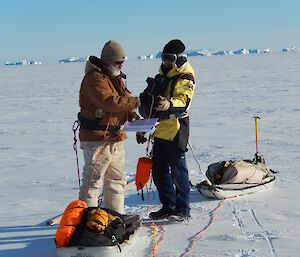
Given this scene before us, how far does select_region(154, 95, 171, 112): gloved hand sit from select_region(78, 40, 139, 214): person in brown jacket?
7.6 inches

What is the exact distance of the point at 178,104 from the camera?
12.4 ft

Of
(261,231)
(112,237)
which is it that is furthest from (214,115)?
(112,237)

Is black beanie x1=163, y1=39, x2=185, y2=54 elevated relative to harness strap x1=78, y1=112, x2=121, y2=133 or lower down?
elevated

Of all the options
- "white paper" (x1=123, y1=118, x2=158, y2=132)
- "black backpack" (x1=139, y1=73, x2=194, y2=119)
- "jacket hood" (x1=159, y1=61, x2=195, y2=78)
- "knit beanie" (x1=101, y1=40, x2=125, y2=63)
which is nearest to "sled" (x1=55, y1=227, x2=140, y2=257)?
"white paper" (x1=123, y1=118, x2=158, y2=132)

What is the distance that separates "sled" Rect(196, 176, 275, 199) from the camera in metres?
4.62

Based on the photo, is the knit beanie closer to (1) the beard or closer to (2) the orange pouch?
(1) the beard

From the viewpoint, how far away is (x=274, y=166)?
6.13 metres

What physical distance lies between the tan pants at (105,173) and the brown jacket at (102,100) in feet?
0.28

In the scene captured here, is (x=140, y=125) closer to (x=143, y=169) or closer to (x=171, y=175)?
(x=143, y=169)

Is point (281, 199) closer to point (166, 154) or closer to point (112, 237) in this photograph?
point (166, 154)

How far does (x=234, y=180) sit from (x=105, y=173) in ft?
5.51

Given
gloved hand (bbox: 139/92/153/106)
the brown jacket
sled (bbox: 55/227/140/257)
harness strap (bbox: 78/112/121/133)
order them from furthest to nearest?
gloved hand (bbox: 139/92/153/106)
harness strap (bbox: 78/112/121/133)
the brown jacket
sled (bbox: 55/227/140/257)

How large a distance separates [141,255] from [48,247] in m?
0.79

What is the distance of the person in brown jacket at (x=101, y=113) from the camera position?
3357 millimetres
